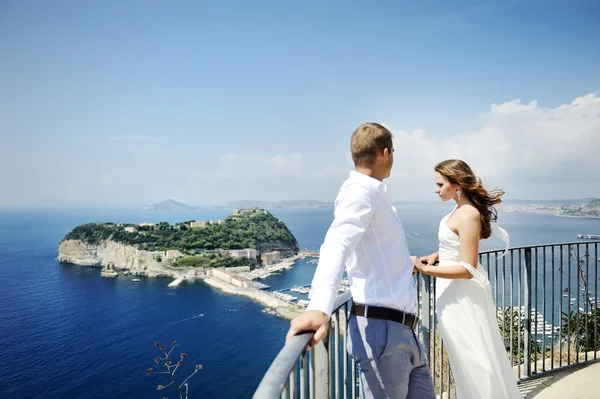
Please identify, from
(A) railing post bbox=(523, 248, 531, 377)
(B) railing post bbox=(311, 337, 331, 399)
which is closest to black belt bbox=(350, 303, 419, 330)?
(B) railing post bbox=(311, 337, 331, 399)

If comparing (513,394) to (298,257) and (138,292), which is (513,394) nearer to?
(138,292)

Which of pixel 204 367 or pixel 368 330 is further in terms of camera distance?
pixel 204 367

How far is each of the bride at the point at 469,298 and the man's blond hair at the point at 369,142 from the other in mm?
883

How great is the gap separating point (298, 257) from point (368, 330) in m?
89.9

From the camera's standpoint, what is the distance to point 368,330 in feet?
4.19

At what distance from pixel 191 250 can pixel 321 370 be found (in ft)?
280

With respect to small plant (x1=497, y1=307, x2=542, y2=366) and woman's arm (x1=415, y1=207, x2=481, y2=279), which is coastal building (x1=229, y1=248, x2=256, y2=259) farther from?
woman's arm (x1=415, y1=207, x2=481, y2=279)

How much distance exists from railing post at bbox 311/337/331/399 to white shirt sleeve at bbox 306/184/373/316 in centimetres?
37

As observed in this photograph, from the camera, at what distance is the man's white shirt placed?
117 cm

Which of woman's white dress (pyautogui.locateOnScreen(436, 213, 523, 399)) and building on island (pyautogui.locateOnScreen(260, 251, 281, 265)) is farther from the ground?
woman's white dress (pyautogui.locateOnScreen(436, 213, 523, 399))

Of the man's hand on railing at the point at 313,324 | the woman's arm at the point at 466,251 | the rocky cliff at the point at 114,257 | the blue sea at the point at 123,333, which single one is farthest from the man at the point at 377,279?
the rocky cliff at the point at 114,257

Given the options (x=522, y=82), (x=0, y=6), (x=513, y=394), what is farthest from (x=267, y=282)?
(x=0, y=6)

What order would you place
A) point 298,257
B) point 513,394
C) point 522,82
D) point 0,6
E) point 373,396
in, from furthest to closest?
point 522,82 → point 0,6 → point 298,257 → point 513,394 → point 373,396

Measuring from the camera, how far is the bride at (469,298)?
1991 millimetres
